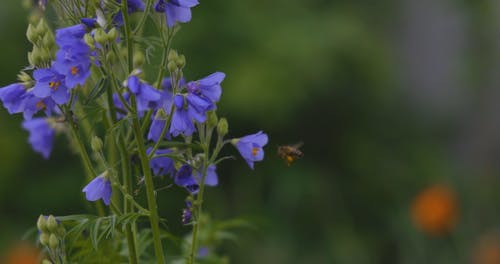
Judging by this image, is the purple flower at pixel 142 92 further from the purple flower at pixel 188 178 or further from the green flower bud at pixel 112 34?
the purple flower at pixel 188 178

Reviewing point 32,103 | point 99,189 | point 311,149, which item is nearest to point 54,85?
point 32,103

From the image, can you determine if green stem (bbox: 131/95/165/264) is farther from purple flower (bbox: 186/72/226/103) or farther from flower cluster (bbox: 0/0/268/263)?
purple flower (bbox: 186/72/226/103)

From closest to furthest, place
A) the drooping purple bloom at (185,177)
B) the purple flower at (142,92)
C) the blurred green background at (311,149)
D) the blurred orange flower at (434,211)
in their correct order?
the purple flower at (142,92)
the drooping purple bloom at (185,177)
the blurred orange flower at (434,211)
the blurred green background at (311,149)

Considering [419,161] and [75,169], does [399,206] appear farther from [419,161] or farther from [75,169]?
[75,169]

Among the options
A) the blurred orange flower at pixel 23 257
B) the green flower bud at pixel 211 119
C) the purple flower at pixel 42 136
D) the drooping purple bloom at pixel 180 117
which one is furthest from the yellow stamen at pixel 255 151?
the blurred orange flower at pixel 23 257

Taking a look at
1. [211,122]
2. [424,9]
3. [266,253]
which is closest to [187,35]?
[266,253]

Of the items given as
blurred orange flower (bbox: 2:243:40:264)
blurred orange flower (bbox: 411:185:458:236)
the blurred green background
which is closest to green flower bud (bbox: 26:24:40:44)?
blurred orange flower (bbox: 2:243:40:264)
